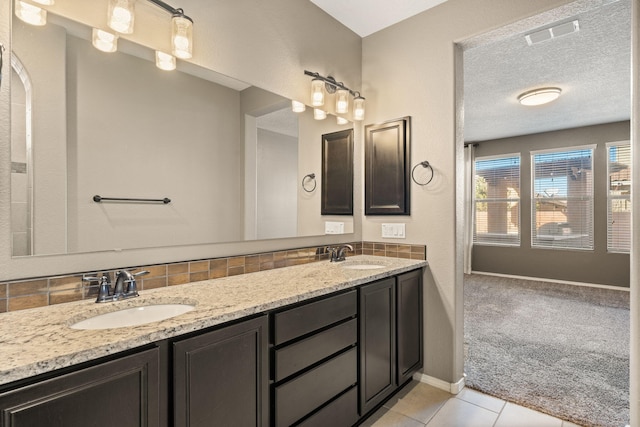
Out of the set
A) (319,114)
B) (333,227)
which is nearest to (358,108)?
(319,114)

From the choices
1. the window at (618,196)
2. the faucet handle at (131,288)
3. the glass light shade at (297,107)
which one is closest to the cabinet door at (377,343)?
the faucet handle at (131,288)

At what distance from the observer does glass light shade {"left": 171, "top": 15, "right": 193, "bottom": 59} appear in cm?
156

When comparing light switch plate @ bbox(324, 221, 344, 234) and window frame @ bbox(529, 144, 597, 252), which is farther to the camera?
window frame @ bbox(529, 144, 597, 252)

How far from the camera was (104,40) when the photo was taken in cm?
140

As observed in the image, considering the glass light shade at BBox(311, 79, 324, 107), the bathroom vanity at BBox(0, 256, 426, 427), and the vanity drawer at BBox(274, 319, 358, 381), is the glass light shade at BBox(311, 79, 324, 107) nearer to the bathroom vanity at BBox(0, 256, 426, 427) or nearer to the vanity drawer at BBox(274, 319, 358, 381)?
the bathroom vanity at BBox(0, 256, 426, 427)

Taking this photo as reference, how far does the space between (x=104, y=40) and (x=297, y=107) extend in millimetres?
1185

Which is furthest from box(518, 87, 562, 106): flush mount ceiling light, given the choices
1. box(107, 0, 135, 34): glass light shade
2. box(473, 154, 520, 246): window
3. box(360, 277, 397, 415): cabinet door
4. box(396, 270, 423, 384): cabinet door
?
box(107, 0, 135, 34): glass light shade

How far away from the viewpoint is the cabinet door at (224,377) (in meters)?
1.05

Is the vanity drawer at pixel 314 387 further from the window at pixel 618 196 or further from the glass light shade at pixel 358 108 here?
the window at pixel 618 196

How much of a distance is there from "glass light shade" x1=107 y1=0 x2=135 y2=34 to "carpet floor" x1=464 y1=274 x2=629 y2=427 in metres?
2.96

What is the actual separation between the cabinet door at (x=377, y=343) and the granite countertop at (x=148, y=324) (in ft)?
0.38

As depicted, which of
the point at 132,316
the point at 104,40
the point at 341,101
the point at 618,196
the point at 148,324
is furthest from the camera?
the point at 618,196

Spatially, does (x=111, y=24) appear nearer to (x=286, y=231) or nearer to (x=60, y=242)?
(x=60, y=242)

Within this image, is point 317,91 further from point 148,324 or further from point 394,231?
point 148,324
